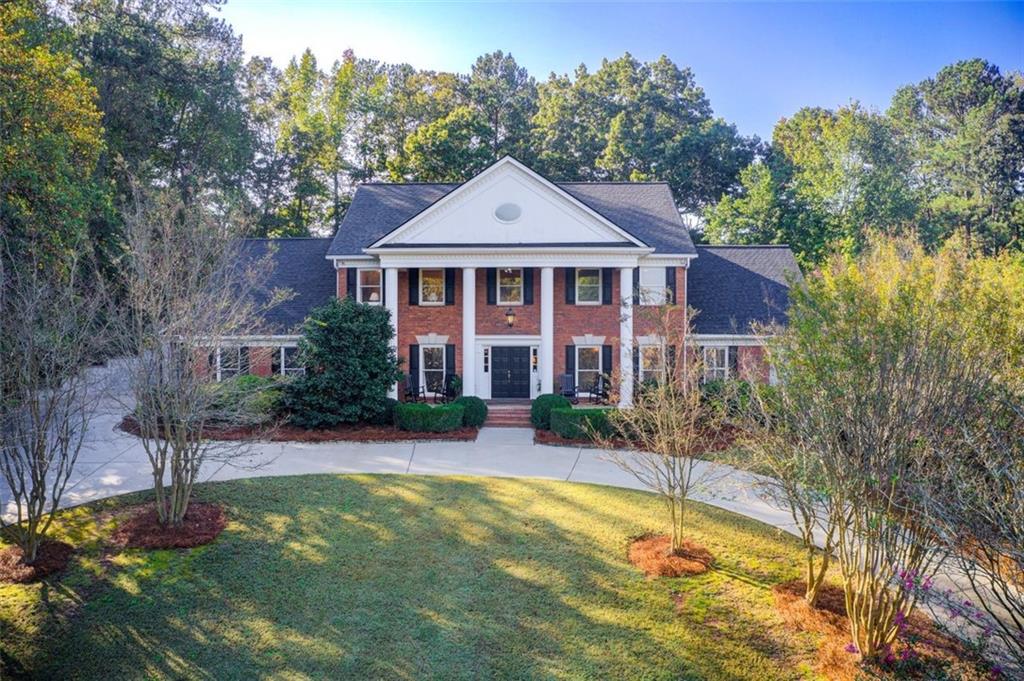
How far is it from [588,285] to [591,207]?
2.91 metres

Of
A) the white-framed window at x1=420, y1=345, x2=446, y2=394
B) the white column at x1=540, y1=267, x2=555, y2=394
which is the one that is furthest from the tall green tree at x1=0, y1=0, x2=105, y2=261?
the white column at x1=540, y1=267, x2=555, y2=394

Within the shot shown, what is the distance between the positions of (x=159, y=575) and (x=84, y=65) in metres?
25.8

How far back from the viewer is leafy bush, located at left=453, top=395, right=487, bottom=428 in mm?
17766

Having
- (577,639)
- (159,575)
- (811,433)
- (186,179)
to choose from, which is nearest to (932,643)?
(811,433)

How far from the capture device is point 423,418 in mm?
16734

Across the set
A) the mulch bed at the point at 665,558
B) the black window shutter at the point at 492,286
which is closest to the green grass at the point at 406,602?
the mulch bed at the point at 665,558

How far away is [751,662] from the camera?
21.9ft

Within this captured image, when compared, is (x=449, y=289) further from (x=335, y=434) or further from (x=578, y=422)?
(x=578, y=422)

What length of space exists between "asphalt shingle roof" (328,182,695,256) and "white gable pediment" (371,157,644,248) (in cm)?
162

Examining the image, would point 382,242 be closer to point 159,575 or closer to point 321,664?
point 159,575

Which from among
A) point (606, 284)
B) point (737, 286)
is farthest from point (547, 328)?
point (737, 286)

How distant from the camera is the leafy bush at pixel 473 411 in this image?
1777 centimetres

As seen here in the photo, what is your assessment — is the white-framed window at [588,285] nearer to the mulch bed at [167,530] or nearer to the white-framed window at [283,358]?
the white-framed window at [283,358]

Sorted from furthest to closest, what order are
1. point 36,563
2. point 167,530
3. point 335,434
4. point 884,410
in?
point 335,434
point 167,530
point 36,563
point 884,410
